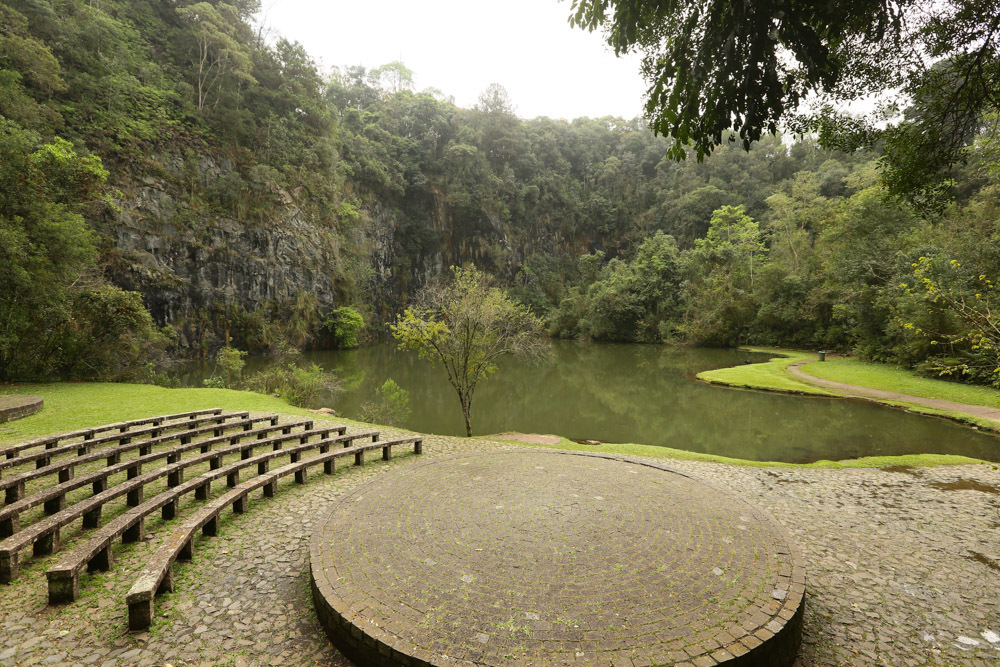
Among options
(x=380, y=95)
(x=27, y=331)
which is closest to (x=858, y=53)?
(x=27, y=331)

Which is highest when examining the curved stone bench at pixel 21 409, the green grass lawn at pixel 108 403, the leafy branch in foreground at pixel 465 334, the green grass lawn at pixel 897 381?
the leafy branch in foreground at pixel 465 334

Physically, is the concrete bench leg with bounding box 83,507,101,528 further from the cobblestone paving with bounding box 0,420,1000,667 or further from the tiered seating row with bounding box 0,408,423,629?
the cobblestone paving with bounding box 0,420,1000,667

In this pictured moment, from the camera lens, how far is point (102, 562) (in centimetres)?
431

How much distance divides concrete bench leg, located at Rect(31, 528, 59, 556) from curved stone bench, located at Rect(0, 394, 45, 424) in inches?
322

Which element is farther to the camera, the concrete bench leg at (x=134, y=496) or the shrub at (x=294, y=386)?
the shrub at (x=294, y=386)

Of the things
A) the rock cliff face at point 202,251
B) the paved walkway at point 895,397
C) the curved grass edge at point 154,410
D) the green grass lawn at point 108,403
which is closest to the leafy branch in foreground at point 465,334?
the curved grass edge at point 154,410

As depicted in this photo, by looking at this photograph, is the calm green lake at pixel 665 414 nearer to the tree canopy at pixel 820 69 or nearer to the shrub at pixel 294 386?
the shrub at pixel 294 386

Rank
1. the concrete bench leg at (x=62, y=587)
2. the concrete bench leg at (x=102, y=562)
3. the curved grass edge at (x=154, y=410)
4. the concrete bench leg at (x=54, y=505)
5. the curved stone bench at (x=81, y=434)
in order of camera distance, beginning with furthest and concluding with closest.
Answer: the curved grass edge at (x=154, y=410), the curved stone bench at (x=81, y=434), the concrete bench leg at (x=54, y=505), the concrete bench leg at (x=102, y=562), the concrete bench leg at (x=62, y=587)

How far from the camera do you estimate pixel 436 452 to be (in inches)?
376

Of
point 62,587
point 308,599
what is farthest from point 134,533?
point 308,599

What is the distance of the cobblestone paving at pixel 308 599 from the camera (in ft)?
11.2

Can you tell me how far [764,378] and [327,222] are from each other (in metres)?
34.7

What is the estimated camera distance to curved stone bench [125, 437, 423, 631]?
3484mm

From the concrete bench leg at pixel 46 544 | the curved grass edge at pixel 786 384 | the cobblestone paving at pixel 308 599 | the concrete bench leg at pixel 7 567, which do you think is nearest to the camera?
the cobblestone paving at pixel 308 599
